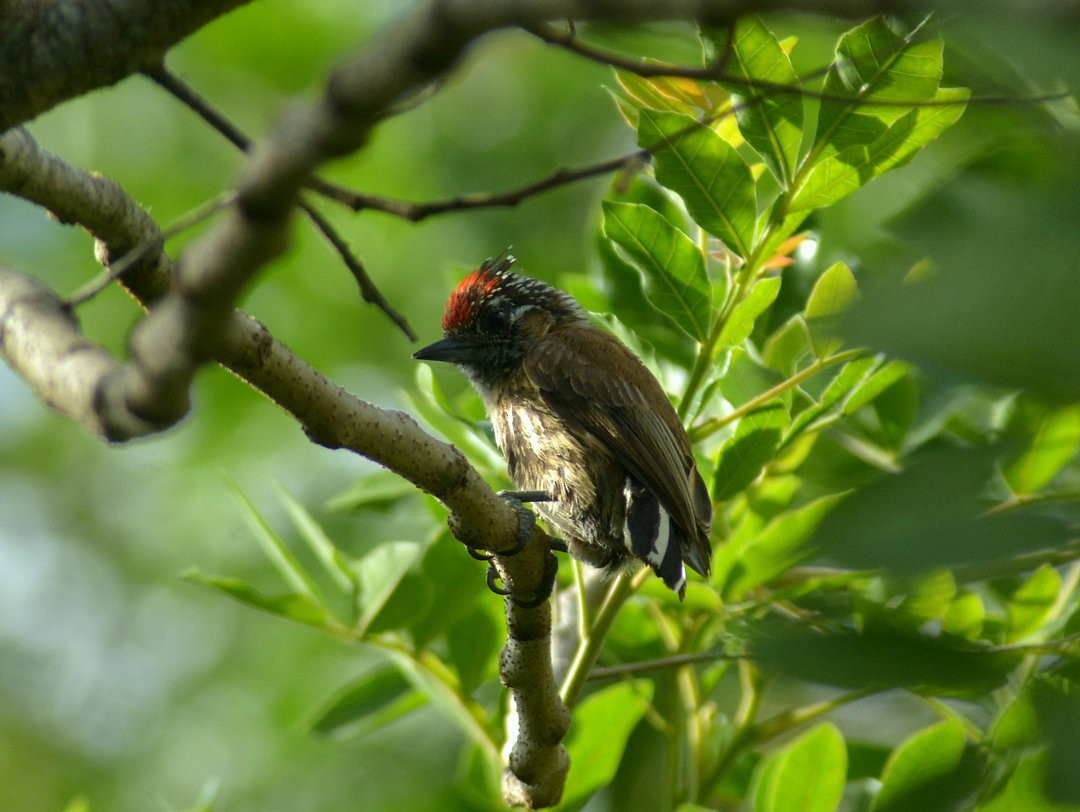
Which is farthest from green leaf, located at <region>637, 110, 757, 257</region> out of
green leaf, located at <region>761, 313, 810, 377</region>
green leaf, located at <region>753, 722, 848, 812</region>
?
green leaf, located at <region>753, 722, 848, 812</region>

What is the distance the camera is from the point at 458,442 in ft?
12.0

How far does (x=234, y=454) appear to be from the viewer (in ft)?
23.5

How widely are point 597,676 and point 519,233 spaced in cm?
511

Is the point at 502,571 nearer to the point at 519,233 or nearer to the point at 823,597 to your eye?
the point at 823,597

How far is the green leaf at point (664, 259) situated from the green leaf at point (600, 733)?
1.13 m

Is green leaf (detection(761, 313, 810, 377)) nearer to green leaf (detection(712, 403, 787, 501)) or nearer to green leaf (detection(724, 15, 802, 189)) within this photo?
green leaf (detection(712, 403, 787, 501))

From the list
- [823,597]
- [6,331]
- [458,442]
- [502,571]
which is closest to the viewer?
[823,597]

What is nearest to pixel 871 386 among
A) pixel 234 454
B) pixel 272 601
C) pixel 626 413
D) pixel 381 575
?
pixel 626 413

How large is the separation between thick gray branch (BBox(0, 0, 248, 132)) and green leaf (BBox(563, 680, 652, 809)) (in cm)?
222

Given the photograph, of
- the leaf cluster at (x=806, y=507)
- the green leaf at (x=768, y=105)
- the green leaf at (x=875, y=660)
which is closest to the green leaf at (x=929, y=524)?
the leaf cluster at (x=806, y=507)

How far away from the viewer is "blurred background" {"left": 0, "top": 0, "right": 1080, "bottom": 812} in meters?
6.62

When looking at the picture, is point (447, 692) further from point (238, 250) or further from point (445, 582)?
point (238, 250)

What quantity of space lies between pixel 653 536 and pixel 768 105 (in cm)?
127

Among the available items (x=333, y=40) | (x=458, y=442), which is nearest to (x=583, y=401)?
(x=458, y=442)
